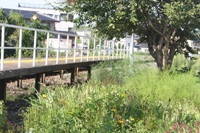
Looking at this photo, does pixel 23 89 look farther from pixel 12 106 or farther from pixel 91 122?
pixel 91 122

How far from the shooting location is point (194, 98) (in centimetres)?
636

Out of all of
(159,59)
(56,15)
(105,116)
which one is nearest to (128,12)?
(159,59)

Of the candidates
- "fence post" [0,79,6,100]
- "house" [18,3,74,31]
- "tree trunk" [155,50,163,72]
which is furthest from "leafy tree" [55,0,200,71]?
"house" [18,3,74,31]

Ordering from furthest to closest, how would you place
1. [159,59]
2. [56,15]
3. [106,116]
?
[56,15] → [159,59] → [106,116]

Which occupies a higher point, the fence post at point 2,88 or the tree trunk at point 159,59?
the tree trunk at point 159,59

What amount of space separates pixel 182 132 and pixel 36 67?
5.28m

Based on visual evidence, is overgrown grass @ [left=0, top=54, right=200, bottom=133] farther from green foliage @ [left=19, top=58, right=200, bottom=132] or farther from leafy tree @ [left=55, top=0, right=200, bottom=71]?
leafy tree @ [left=55, top=0, right=200, bottom=71]

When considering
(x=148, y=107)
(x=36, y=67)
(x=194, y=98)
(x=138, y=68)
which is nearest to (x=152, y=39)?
(x=138, y=68)

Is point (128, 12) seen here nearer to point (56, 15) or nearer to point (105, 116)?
point (105, 116)

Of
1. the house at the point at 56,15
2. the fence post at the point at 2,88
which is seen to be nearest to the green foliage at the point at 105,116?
the fence post at the point at 2,88

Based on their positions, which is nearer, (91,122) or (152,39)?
(91,122)

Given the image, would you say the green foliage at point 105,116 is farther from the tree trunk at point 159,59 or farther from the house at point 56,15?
the house at point 56,15

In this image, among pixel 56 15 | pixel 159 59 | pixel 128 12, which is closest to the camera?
pixel 128 12

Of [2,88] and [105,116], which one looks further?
[2,88]
